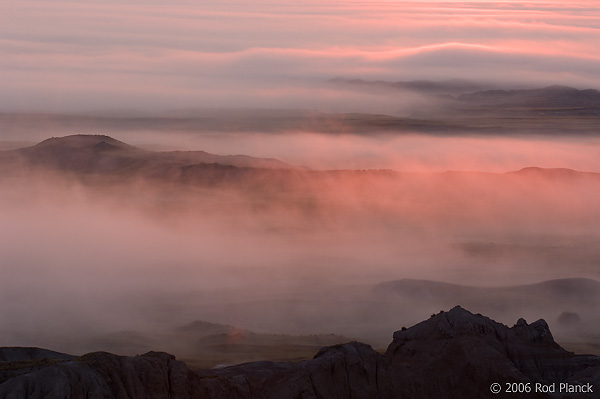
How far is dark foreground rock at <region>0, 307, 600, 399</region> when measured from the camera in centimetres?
7050

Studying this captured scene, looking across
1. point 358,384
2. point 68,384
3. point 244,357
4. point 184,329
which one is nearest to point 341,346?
point 358,384

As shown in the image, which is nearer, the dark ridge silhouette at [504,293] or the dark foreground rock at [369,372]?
the dark foreground rock at [369,372]

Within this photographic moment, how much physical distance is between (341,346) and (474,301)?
8946 cm

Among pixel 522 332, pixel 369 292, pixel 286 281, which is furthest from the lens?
pixel 286 281

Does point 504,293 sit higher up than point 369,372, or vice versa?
point 504,293

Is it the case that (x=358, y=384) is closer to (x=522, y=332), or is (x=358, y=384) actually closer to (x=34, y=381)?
(x=522, y=332)

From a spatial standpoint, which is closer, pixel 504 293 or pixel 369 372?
pixel 369 372

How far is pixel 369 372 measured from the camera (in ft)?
267

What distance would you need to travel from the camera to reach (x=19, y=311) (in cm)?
16500

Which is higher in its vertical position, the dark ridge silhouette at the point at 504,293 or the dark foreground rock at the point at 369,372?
the dark ridge silhouette at the point at 504,293

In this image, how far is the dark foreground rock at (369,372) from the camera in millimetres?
70500

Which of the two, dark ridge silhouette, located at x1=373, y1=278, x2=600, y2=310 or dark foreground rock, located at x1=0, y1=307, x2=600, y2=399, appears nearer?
dark foreground rock, located at x1=0, y1=307, x2=600, y2=399

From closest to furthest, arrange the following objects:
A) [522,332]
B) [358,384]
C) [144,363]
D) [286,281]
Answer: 1. [144,363]
2. [358,384]
3. [522,332]
4. [286,281]

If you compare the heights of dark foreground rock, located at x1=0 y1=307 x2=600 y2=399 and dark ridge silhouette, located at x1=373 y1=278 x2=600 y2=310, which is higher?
dark ridge silhouette, located at x1=373 y1=278 x2=600 y2=310
